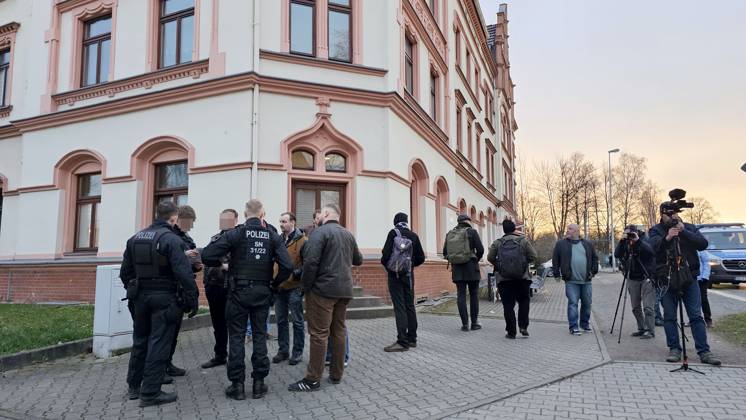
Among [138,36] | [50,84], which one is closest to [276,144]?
[138,36]

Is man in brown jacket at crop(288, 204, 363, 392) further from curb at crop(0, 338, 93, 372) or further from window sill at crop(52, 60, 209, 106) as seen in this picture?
window sill at crop(52, 60, 209, 106)

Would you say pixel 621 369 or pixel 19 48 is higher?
pixel 19 48

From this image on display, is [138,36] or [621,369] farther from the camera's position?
[138,36]

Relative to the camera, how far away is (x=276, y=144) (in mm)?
11203

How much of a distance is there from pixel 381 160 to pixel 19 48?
471 inches

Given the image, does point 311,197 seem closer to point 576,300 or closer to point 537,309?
point 537,309

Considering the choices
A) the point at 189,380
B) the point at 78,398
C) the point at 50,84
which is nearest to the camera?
the point at 78,398

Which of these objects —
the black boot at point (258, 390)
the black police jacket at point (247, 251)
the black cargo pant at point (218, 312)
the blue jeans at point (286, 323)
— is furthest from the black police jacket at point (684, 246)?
the black cargo pant at point (218, 312)

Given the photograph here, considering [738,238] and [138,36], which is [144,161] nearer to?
[138,36]

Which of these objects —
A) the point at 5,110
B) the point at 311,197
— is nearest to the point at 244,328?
the point at 311,197

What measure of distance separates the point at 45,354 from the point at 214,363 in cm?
246

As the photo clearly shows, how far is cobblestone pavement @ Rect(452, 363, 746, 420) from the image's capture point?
446 cm

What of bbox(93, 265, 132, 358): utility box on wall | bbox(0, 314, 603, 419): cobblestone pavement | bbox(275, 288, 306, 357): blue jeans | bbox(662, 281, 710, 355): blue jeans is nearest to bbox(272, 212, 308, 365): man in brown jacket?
bbox(275, 288, 306, 357): blue jeans

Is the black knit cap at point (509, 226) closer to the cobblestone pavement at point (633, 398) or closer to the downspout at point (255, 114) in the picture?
the cobblestone pavement at point (633, 398)
